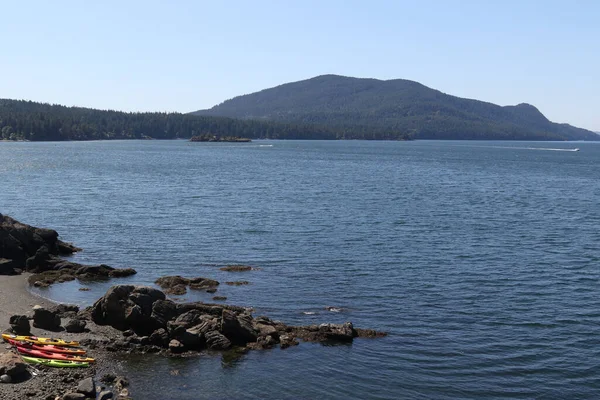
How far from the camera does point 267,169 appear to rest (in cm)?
12825

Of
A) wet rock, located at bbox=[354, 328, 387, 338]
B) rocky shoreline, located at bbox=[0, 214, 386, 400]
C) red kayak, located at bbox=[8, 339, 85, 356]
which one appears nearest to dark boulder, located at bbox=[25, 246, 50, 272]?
rocky shoreline, located at bbox=[0, 214, 386, 400]

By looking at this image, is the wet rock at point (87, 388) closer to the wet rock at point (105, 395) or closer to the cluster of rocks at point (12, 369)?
the wet rock at point (105, 395)

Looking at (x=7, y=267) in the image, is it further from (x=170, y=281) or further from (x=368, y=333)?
(x=368, y=333)

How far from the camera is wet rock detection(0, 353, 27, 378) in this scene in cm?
2236

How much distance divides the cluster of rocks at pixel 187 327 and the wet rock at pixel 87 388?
4.40m

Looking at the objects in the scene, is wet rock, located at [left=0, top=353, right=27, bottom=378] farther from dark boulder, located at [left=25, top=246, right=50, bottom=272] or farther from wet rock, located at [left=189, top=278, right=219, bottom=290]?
dark boulder, located at [left=25, top=246, right=50, bottom=272]

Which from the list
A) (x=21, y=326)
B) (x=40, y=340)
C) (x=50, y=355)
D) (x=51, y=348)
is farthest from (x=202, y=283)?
(x=50, y=355)

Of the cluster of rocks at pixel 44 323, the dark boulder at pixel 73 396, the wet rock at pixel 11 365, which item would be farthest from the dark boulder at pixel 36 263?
the dark boulder at pixel 73 396

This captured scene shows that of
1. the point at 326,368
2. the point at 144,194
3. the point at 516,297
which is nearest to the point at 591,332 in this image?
the point at 516,297

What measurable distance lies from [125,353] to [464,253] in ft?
89.7

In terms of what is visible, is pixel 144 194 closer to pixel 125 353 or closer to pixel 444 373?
pixel 125 353

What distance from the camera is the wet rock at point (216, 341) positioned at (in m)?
26.8

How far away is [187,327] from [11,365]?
7.56m

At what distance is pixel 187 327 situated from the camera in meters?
27.9
